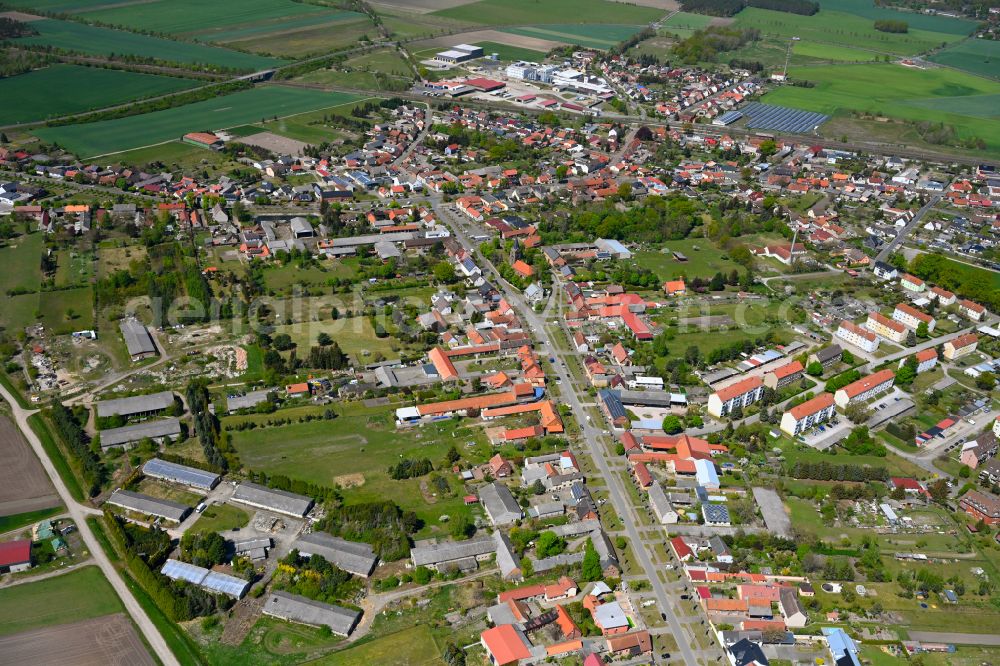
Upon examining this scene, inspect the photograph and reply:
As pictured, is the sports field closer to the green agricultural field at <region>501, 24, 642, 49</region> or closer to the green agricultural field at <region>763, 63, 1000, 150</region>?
the green agricultural field at <region>501, 24, 642, 49</region>

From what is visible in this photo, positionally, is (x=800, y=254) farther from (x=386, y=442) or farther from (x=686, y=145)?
(x=386, y=442)

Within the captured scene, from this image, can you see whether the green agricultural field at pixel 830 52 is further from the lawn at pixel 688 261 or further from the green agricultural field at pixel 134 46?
the green agricultural field at pixel 134 46

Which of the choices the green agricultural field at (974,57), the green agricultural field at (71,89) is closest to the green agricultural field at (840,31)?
the green agricultural field at (974,57)

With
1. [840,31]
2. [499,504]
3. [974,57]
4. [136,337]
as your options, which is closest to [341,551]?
[499,504]

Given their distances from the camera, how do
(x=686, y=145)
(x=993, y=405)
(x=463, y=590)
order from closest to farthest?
(x=463, y=590)
(x=993, y=405)
(x=686, y=145)

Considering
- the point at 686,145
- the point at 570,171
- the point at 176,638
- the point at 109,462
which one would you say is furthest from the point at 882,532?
the point at 686,145

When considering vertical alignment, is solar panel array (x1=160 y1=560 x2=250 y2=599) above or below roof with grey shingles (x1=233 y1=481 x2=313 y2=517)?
below

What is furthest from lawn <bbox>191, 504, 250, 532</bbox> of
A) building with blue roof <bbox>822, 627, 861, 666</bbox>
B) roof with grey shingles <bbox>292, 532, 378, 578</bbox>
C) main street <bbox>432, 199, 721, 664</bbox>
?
building with blue roof <bbox>822, 627, 861, 666</bbox>
